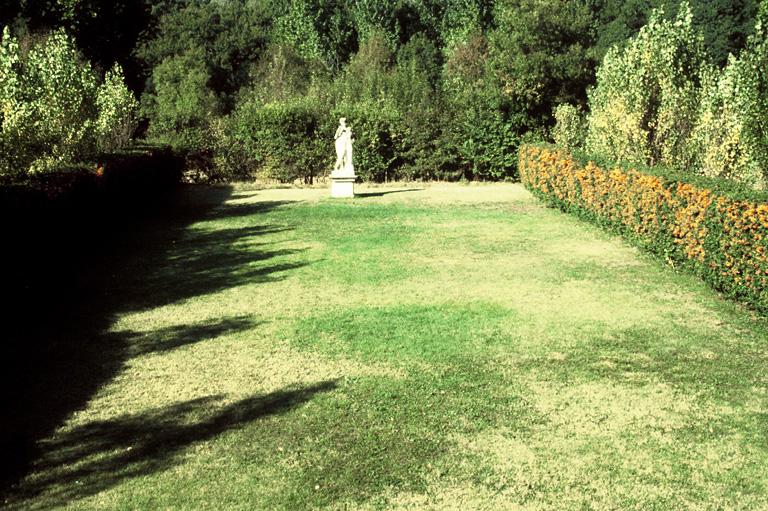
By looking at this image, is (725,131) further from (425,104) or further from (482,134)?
(425,104)

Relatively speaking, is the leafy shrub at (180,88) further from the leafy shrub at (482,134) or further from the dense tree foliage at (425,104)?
the leafy shrub at (482,134)

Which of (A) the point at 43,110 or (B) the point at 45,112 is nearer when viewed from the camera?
(A) the point at 43,110

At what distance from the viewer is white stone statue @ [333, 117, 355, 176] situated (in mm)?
22156

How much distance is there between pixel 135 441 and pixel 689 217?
852 centimetres

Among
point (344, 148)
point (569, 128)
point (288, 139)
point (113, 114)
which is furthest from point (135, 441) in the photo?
point (569, 128)

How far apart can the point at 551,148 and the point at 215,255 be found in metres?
11.8

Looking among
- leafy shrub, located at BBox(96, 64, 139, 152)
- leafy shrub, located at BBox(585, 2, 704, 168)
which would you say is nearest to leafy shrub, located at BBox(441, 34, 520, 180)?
leafy shrub, located at BBox(585, 2, 704, 168)

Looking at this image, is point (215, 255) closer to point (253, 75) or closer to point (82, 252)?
point (82, 252)

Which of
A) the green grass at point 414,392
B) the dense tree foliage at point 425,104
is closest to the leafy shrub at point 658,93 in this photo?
the dense tree foliage at point 425,104

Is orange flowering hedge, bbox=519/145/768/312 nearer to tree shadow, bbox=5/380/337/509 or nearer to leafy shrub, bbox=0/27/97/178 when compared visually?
tree shadow, bbox=5/380/337/509

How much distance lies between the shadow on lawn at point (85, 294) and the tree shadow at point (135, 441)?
0.17 meters

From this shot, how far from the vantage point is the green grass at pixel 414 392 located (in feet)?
14.7

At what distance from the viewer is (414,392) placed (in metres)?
5.98

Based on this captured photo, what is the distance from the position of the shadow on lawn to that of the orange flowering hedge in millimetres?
6270
